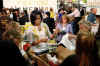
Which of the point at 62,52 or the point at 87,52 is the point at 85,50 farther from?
the point at 62,52

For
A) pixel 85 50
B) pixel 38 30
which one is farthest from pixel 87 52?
pixel 38 30

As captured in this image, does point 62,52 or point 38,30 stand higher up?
point 38,30

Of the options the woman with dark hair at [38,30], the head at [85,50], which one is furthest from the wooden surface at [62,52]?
the head at [85,50]

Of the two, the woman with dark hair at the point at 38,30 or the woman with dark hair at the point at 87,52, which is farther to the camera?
the woman with dark hair at the point at 38,30

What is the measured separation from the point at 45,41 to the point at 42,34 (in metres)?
0.22

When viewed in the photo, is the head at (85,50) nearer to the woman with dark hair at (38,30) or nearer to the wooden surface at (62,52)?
the wooden surface at (62,52)

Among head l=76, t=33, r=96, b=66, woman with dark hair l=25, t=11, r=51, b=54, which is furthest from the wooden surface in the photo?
head l=76, t=33, r=96, b=66

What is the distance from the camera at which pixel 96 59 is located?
190 centimetres

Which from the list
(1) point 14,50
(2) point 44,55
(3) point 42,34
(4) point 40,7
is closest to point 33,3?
(4) point 40,7

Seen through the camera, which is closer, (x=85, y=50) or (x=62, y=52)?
(x=85, y=50)

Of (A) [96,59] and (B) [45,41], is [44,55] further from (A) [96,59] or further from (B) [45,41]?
(A) [96,59]

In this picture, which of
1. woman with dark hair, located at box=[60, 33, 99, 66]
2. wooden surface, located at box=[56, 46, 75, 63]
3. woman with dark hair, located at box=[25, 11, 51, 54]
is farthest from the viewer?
woman with dark hair, located at box=[25, 11, 51, 54]

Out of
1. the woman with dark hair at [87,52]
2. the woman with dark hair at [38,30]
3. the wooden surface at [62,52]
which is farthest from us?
the woman with dark hair at [38,30]

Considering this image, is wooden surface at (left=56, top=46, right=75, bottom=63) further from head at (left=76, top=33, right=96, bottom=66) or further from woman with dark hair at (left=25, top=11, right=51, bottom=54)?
head at (left=76, top=33, right=96, bottom=66)
